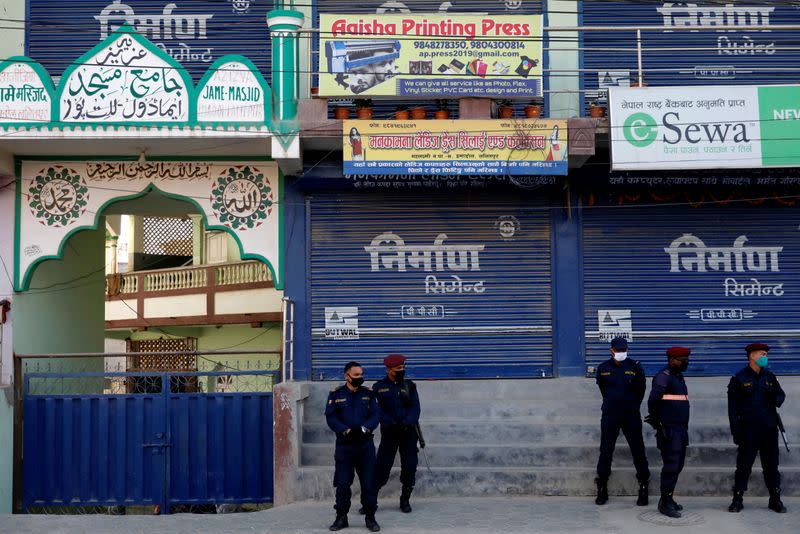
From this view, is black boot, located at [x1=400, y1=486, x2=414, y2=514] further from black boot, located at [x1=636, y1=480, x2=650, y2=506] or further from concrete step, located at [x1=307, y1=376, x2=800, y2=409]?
black boot, located at [x1=636, y1=480, x2=650, y2=506]

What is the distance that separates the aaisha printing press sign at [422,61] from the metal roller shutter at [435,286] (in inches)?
63.0

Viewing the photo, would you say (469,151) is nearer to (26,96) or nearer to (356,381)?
(356,381)

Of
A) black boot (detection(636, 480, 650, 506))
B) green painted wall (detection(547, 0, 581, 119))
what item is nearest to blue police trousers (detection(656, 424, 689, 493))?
black boot (detection(636, 480, 650, 506))

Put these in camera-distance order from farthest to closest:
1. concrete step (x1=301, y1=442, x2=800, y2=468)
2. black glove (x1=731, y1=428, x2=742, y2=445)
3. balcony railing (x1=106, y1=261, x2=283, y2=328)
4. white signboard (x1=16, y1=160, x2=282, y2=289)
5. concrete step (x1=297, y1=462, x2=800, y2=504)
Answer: balcony railing (x1=106, y1=261, x2=283, y2=328) → white signboard (x1=16, y1=160, x2=282, y2=289) → concrete step (x1=301, y1=442, x2=800, y2=468) → concrete step (x1=297, y1=462, x2=800, y2=504) → black glove (x1=731, y1=428, x2=742, y2=445)

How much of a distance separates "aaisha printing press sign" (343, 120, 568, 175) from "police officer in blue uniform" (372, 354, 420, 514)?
9.41 ft

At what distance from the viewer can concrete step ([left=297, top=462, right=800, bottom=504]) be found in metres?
10.6

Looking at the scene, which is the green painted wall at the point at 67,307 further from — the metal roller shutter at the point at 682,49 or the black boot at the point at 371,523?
the metal roller shutter at the point at 682,49

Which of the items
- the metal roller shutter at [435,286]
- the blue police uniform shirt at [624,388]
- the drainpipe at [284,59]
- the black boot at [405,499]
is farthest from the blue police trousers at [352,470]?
the drainpipe at [284,59]

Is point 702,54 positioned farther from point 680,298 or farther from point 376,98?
point 376,98

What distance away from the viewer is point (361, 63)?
11938mm

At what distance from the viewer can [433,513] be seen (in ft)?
33.2

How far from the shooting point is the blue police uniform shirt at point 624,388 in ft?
33.1

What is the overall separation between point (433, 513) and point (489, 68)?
5.35m

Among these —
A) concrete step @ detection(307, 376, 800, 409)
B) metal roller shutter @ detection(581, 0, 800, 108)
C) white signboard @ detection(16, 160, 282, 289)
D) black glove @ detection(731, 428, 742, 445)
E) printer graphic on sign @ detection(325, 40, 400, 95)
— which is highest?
metal roller shutter @ detection(581, 0, 800, 108)
